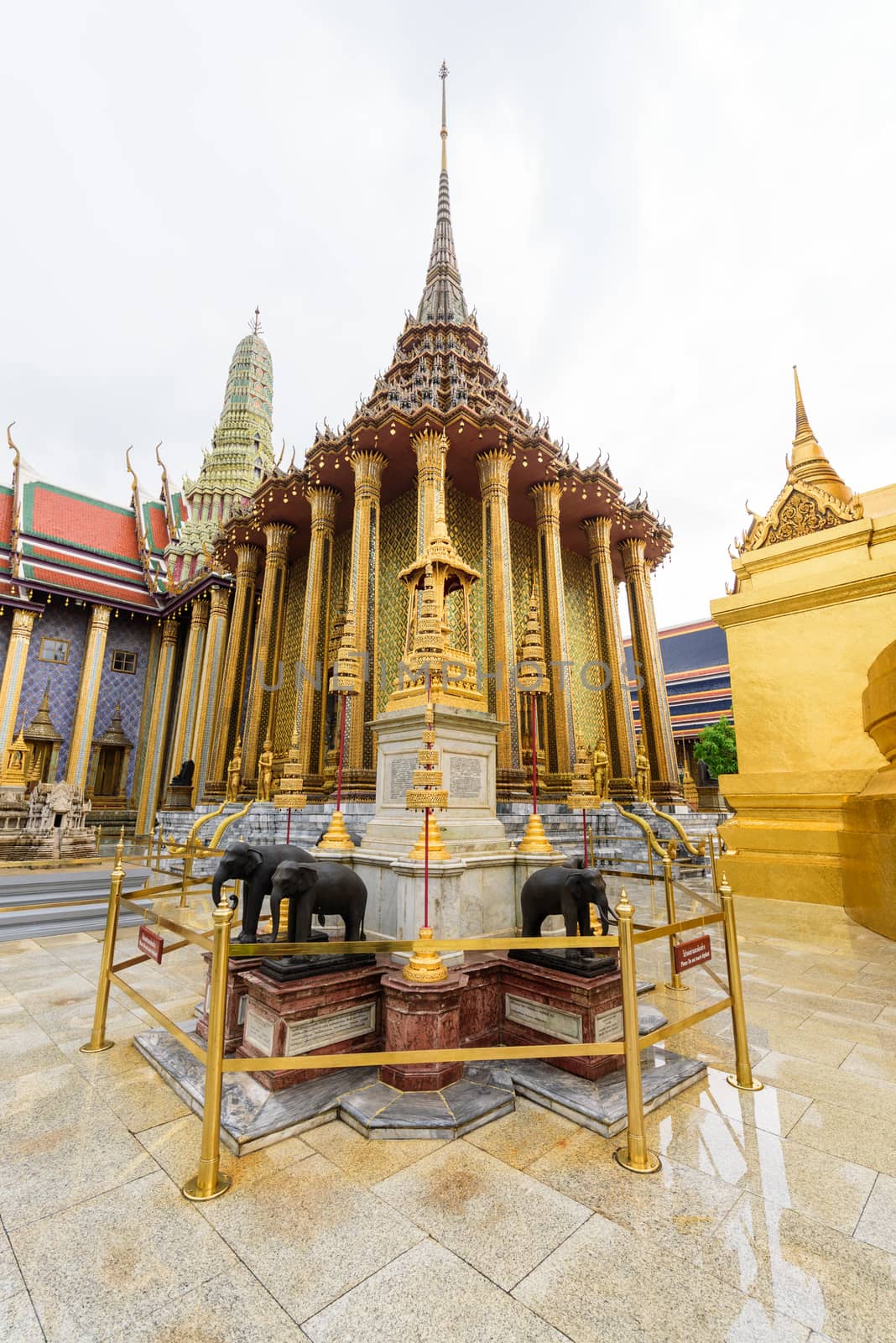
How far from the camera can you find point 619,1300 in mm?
1734

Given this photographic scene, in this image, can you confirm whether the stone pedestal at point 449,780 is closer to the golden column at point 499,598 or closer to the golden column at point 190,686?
the golden column at point 499,598

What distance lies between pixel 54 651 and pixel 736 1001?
2698cm

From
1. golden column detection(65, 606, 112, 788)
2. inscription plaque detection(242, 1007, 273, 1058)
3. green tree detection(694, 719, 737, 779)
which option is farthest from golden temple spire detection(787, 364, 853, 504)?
golden column detection(65, 606, 112, 788)

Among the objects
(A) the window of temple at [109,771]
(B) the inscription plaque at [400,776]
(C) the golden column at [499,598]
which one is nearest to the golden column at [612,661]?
(C) the golden column at [499,598]

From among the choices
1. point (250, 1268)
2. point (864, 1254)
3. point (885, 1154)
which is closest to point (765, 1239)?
point (864, 1254)

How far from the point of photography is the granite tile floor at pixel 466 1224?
5.48 feet

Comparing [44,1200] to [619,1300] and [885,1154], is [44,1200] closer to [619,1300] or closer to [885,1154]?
[619,1300]

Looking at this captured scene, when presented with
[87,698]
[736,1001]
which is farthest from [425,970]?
[87,698]

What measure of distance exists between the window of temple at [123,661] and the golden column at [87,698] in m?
0.77

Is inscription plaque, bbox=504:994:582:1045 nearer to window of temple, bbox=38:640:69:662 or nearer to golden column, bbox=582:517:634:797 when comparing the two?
golden column, bbox=582:517:634:797

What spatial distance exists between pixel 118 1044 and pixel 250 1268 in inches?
97.3

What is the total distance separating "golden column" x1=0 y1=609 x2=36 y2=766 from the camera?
2089cm

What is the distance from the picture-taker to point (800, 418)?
394 inches

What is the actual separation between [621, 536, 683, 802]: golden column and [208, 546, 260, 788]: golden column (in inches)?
501
